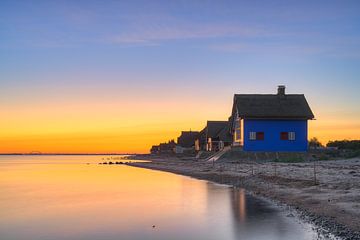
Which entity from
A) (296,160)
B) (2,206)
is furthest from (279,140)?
(2,206)

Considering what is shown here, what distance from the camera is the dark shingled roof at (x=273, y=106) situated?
48875 millimetres

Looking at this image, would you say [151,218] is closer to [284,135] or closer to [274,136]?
[274,136]

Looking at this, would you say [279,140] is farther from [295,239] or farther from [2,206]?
[295,239]

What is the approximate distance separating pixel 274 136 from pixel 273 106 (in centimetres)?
340

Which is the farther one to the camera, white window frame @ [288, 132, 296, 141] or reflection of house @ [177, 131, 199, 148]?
reflection of house @ [177, 131, 199, 148]

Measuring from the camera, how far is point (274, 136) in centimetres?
4906

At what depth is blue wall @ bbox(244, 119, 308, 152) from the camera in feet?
161

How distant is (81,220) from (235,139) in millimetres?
37586

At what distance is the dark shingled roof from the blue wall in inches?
30.8

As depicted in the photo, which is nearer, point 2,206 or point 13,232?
point 13,232

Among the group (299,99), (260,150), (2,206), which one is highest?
(299,99)

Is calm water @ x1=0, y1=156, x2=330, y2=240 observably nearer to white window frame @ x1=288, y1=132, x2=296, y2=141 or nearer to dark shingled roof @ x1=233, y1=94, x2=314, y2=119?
dark shingled roof @ x1=233, y1=94, x2=314, y2=119

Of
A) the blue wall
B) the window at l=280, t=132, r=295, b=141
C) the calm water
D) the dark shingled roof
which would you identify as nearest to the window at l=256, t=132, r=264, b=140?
the blue wall

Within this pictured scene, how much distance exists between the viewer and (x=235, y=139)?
180 ft
